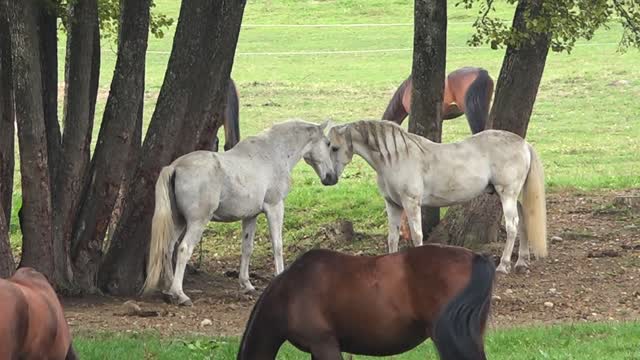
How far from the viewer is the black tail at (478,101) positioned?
19.2 m

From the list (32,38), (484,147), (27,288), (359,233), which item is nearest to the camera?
(27,288)

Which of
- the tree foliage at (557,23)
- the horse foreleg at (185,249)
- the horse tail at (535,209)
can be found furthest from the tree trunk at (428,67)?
the horse foreleg at (185,249)

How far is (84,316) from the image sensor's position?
35.5ft

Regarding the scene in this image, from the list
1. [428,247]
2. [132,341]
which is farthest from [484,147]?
[428,247]

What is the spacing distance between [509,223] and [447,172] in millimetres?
875

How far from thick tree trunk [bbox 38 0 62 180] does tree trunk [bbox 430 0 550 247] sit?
4698 millimetres

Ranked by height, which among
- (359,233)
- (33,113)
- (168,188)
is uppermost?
(33,113)

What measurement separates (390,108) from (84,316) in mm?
10323

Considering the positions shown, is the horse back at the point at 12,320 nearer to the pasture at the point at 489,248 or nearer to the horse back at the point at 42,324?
the horse back at the point at 42,324

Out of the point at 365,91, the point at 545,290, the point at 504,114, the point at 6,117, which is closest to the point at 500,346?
the point at 545,290

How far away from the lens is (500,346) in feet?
29.5

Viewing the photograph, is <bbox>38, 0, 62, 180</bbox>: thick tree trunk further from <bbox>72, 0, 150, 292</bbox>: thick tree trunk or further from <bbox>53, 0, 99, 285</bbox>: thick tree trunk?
<bbox>72, 0, 150, 292</bbox>: thick tree trunk

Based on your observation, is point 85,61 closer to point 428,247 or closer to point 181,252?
point 181,252

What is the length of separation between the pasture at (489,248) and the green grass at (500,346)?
1 cm
